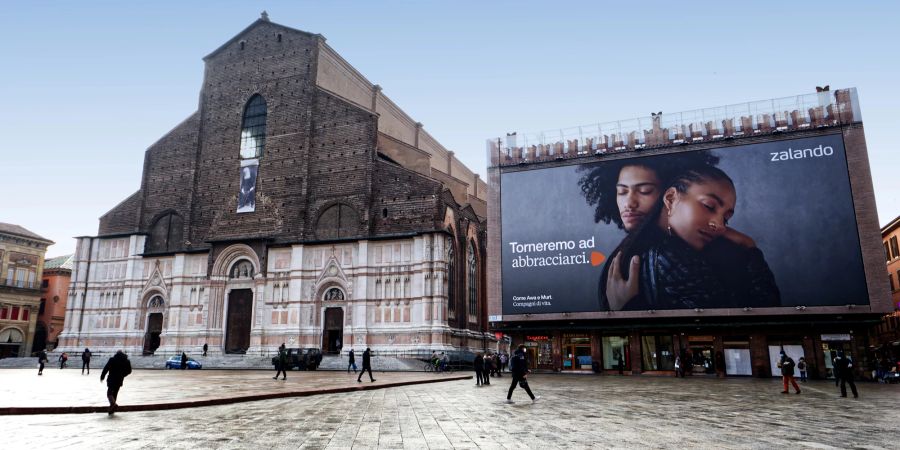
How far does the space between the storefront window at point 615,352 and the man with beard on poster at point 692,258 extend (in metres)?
2.46

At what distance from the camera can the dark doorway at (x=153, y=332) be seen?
145ft

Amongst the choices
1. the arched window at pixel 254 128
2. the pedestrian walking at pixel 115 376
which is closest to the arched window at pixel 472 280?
the arched window at pixel 254 128

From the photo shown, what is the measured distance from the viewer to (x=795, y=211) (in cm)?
3169

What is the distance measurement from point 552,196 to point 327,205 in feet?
50.1

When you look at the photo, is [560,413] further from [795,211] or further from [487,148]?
[487,148]

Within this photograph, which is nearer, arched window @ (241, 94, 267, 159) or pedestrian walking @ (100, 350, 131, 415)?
pedestrian walking @ (100, 350, 131, 415)

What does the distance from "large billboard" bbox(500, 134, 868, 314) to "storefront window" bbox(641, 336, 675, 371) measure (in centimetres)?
229

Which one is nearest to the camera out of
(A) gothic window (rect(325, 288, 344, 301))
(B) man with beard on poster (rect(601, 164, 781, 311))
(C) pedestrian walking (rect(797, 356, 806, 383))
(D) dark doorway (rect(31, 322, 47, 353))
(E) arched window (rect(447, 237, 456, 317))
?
(C) pedestrian walking (rect(797, 356, 806, 383))

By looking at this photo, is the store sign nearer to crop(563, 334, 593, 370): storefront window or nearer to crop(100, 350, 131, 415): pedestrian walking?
crop(563, 334, 593, 370): storefront window

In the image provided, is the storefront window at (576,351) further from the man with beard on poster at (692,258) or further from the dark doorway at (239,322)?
the dark doorway at (239,322)

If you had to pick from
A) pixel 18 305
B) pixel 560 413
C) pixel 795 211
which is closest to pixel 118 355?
pixel 560 413

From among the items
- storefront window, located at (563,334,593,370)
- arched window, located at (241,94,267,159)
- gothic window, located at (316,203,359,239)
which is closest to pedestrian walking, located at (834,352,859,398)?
storefront window, located at (563,334,593,370)

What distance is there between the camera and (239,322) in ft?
139

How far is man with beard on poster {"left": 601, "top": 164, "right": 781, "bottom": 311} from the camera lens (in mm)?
31641
